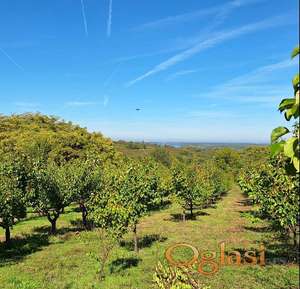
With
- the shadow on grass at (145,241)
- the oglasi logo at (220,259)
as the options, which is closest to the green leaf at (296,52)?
the oglasi logo at (220,259)

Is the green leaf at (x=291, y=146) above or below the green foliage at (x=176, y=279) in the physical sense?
above

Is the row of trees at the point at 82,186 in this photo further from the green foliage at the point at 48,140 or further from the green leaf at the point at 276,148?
the green leaf at the point at 276,148

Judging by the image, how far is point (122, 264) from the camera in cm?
2420

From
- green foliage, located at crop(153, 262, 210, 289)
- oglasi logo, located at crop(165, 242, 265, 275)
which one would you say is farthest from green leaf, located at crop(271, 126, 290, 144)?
oglasi logo, located at crop(165, 242, 265, 275)

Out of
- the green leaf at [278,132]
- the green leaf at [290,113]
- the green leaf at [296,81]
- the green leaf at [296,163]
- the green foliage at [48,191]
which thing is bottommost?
the green foliage at [48,191]

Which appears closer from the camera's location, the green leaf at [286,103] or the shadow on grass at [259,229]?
the green leaf at [286,103]

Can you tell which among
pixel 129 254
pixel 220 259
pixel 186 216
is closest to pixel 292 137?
pixel 220 259

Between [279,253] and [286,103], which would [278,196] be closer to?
[279,253]

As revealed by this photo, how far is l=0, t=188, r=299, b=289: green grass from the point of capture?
20219 millimetres

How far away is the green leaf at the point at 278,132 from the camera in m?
2.47

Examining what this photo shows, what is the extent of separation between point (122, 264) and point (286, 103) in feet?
77.4

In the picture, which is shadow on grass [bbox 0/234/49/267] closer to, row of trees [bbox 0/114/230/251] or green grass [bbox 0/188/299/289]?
green grass [bbox 0/188/299/289]

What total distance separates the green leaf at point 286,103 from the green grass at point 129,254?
18.7 meters

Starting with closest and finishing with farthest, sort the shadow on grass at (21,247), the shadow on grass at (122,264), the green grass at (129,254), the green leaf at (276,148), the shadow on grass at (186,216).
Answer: the green leaf at (276,148) < the green grass at (129,254) < the shadow on grass at (122,264) < the shadow on grass at (21,247) < the shadow on grass at (186,216)
